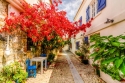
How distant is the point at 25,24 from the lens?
254 inches

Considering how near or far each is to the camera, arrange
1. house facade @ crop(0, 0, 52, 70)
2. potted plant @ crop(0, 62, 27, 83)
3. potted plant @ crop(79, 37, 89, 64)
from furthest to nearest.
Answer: potted plant @ crop(79, 37, 89, 64) → house facade @ crop(0, 0, 52, 70) → potted plant @ crop(0, 62, 27, 83)

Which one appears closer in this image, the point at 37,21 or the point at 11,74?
the point at 11,74

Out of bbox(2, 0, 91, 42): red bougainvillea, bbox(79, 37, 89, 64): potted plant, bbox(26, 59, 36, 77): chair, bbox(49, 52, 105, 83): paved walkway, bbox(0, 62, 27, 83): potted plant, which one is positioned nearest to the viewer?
bbox(0, 62, 27, 83): potted plant

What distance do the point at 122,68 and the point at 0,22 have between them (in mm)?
5590

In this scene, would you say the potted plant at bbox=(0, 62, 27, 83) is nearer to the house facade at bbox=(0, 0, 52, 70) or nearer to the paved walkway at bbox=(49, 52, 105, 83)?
the house facade at bbox=(0, 0, 52, 70)

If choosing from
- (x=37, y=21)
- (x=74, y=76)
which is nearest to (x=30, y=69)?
(x=74, y=76)

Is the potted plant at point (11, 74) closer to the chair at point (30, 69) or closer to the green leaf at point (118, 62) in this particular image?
the chair at point (30, 69)

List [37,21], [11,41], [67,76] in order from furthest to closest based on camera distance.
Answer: [67,76] → [37,21] → [11,41]

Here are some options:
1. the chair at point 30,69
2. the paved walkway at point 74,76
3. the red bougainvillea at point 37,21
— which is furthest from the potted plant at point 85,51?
the chair at point 30,69

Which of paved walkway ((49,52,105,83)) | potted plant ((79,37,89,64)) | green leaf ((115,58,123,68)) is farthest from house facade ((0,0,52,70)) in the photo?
potted plant ((79,37,89,64))

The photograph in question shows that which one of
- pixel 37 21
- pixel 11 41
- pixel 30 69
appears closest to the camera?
pixel 11 41

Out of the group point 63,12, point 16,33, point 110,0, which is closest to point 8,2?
point 16,33

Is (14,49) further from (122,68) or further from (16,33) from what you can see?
(122,68)

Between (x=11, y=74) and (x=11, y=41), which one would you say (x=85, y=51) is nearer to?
(x=11, y=41)
